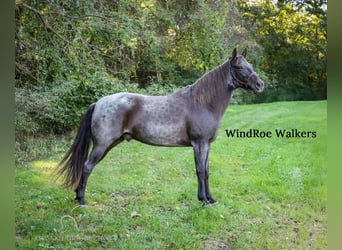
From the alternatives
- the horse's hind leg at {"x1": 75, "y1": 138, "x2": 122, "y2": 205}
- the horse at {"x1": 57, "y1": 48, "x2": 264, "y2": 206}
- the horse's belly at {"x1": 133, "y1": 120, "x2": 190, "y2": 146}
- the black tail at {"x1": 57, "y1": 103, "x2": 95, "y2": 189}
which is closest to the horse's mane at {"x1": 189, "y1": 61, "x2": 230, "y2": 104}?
the horse at {"x1": 57, "y1": 48, "x2": 264, "y2": 206}

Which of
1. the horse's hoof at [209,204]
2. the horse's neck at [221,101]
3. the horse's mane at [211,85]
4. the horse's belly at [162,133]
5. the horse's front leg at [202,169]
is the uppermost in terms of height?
the horse's mane at [211,85]

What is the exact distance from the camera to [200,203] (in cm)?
258

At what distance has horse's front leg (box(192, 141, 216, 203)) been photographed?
2578 mm

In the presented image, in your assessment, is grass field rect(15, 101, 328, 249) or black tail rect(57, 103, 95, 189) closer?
grass field rect(15, 101, 328, 249)

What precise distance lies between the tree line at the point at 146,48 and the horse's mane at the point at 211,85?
68 mm

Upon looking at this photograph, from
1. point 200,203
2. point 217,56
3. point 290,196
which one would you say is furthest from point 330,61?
point 200,203

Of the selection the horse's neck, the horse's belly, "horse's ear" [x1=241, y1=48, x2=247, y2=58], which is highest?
"horse's ear" [x1=241, y1=48, x2=247, y2=58]

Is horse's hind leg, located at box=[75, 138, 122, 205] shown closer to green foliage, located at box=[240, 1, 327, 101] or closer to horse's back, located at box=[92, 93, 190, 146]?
horse's back, located at box=[92, 93, 190, 146]

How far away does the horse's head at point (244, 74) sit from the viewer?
255 cm

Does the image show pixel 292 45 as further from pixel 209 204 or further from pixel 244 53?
pixel 209 204

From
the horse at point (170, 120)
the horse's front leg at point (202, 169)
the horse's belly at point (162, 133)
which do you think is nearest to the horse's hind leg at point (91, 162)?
the horse at point (170, 120)

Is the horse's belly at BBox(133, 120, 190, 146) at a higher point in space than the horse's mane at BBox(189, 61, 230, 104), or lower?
lower

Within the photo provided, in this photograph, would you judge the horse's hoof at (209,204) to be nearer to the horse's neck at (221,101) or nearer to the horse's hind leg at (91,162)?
the horse's neck at (221,101)

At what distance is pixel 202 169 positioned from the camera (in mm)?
2588
